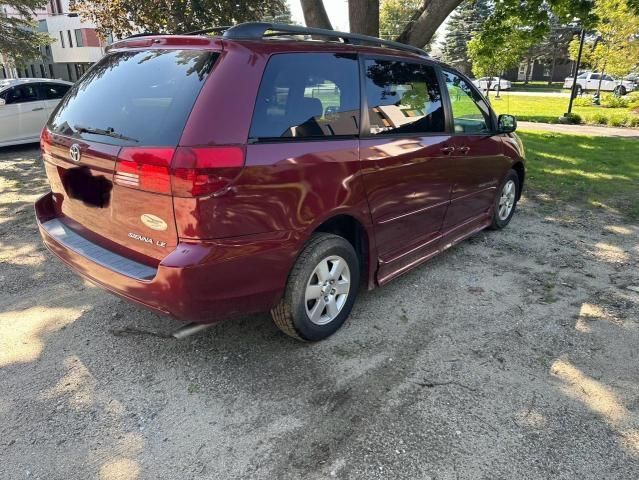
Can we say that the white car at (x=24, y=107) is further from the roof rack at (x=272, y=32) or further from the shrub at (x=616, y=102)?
the shrub at (x=616, y=102)

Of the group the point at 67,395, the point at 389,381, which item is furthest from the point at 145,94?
the point at 389,381

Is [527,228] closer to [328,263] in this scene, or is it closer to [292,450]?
[328,263]

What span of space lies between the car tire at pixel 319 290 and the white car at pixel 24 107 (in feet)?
32.7

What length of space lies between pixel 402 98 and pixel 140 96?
1923 mm

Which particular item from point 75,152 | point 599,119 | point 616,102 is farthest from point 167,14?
point 616,102

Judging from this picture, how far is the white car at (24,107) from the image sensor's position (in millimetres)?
10312

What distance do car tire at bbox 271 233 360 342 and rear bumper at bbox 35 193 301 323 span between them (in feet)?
0.39

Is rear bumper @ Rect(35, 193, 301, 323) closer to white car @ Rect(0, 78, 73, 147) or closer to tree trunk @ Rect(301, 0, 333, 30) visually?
tree trunk @ Rect(301, 0, 333, 30)

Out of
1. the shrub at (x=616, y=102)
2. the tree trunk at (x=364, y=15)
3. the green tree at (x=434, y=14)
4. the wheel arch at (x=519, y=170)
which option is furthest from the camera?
the shrub at (x=616, y=102)

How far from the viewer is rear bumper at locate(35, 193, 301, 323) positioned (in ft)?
8.14

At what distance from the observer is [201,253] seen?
8.11 feet

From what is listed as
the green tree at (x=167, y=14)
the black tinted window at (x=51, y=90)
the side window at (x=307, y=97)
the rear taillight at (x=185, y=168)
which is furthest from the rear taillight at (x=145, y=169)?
the black tinted window at (x=51, y=90)

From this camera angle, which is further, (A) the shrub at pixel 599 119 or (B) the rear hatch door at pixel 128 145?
(A) the shrub at pixel 599 119

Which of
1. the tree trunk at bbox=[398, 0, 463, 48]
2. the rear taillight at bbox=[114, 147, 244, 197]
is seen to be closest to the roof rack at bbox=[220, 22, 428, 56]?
the rear taillight at bbox=[114, 147, 244, 197]
